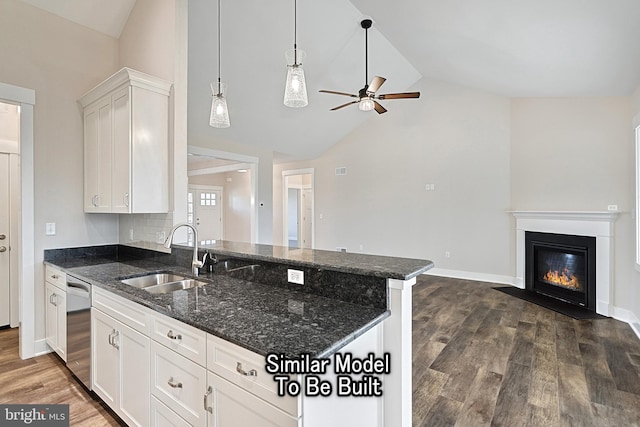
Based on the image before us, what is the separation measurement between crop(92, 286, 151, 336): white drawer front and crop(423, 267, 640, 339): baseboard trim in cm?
464

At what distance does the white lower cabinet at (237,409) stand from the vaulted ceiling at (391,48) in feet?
11.5

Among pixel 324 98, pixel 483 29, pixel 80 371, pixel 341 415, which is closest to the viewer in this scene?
pixel 341 415

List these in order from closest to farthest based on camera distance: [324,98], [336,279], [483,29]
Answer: [336,279] → [483,29] → [324,98]

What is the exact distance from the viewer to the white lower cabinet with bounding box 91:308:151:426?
1794 millimetres

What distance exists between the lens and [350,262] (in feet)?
5.82

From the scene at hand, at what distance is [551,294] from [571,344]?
1.88 metres

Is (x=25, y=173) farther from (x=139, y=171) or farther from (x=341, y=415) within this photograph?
(x=341, y=415)

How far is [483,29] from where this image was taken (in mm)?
3484

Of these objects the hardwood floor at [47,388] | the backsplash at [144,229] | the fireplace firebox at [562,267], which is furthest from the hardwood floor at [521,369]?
the backsplash at [144,229]

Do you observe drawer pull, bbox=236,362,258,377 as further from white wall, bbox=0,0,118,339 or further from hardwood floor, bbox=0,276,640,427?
white wall, bbox=0,0,118,339

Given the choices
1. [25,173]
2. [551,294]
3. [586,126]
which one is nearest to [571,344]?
[551,294]

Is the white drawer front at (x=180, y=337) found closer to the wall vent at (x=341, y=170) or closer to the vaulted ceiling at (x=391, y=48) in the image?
the vaulted ceiling at (x=391, y=48)

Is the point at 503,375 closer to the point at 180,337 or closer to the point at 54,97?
the point at 180,337

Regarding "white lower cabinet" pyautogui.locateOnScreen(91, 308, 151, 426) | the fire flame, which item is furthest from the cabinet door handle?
the fire flame
